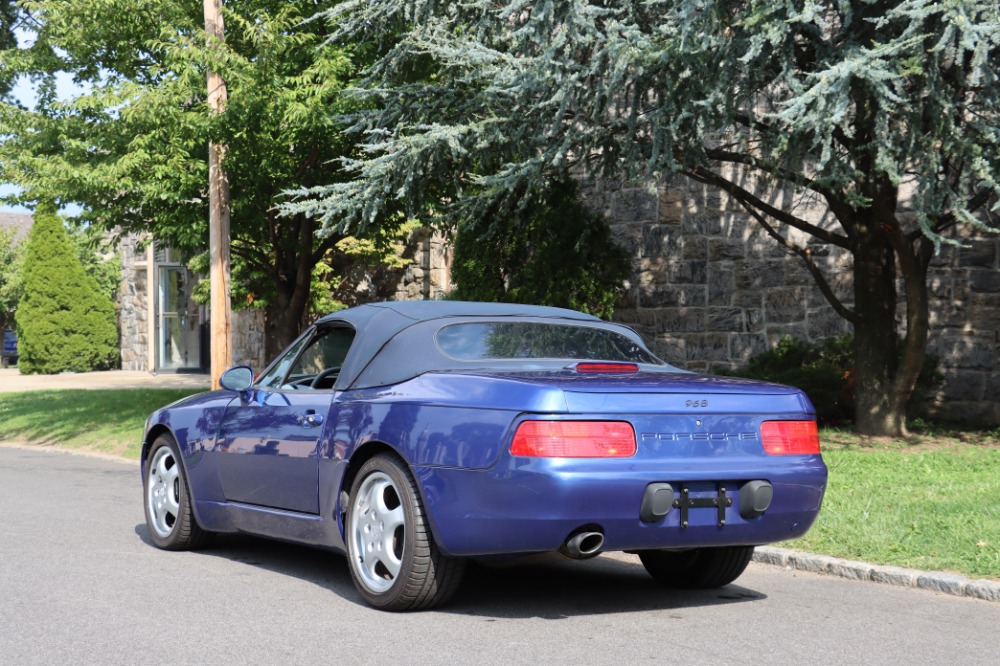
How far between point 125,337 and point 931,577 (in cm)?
3335

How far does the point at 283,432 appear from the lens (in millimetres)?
6852

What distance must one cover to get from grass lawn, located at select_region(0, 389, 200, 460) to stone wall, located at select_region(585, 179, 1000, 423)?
790 centimetres

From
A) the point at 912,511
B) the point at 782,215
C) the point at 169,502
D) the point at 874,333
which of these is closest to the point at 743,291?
the point at 782,215

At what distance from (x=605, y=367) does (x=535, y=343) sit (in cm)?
59

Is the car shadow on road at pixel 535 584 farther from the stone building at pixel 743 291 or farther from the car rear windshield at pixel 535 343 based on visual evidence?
the stone building at pixel 743 291

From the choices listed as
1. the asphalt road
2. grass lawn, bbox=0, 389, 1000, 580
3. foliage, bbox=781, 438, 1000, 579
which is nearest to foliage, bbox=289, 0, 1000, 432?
grass lawn, bbox=0, 389, 1000, 580

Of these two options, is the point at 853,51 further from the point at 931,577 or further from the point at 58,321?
the point at 58,321

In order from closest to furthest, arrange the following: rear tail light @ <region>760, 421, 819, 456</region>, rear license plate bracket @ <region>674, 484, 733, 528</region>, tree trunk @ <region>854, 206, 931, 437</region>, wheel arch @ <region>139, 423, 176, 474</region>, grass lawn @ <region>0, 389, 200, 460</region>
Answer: rear license plate bracket @ <region>674, 484, 733, 528</region>
rear tail light @ <region>760, 421, 819, 456</region>
wheel arch @ <region>139, 423, 176, 474</region>
tree trunk @ <region>854, 206, 931, 437</region>
grass lawn @ <region>0, 389, 200, 460</region>

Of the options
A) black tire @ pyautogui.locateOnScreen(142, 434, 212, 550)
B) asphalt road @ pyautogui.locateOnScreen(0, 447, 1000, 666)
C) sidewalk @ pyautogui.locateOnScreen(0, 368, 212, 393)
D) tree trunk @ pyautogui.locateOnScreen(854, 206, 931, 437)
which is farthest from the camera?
sidewalk @ pyautogui.locateOnScreen(0, 368, 212, 393)

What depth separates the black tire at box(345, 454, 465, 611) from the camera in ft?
19.0

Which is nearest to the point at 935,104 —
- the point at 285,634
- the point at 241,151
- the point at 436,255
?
the point at 285,634

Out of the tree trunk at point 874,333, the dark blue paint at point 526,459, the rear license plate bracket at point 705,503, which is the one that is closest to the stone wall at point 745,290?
the tree trunk at point 874,333

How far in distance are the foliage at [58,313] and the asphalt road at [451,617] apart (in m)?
29.2

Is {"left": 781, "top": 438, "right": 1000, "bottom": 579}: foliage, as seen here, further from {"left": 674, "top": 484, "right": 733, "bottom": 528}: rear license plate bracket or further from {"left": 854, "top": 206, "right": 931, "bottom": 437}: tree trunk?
{"left": 674, "top": 484, "right": 733, "bottom": 528}: rear license plate bracket
